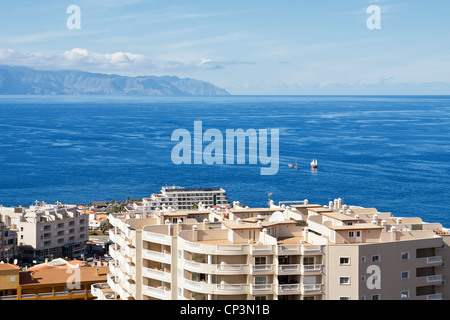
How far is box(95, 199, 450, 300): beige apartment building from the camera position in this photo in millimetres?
13773

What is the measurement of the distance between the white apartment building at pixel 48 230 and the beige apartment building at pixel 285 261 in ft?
75.2

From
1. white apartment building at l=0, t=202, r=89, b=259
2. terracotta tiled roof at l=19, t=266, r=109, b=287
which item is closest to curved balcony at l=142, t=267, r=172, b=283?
terracotta tiled roof at l=19, t=266, r=109, b=287

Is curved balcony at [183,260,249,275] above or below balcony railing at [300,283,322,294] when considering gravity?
above

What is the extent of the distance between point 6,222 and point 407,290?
2919 cm

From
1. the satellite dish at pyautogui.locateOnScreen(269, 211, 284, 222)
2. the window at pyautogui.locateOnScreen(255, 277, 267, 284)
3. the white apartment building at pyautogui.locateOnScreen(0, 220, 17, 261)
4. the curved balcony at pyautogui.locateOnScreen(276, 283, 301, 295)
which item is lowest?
the white apartment building at pyautogui.locateOnScreen(0, 220, 17, 261)

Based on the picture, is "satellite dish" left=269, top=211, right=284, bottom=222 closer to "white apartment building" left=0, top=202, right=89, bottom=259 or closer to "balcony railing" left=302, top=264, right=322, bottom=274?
"balcony railing" left=302, top=264, right=322, bottom=274

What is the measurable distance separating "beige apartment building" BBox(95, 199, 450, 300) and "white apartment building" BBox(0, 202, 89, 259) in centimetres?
2292

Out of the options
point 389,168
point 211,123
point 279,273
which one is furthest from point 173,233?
point 211,123

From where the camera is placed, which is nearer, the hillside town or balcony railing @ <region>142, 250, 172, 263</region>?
the hillside town

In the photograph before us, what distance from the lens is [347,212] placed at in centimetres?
1817

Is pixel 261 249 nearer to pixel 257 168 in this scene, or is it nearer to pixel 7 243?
pixel 7 243

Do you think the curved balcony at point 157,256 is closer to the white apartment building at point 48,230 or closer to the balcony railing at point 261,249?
the balcony railing at point 261,249
